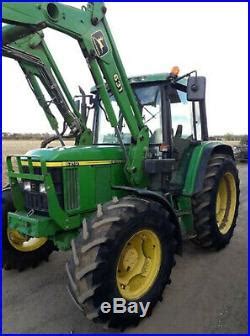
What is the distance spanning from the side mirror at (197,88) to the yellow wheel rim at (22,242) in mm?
2847

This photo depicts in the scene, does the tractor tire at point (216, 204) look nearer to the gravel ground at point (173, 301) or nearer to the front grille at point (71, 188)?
the gravel ground at point (173, 301)

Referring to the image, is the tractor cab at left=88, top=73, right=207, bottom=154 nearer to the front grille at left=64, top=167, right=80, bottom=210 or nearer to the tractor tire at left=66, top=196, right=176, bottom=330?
the front grille at left=64, top=167, right=80, bottom=210

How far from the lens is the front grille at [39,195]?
11.8 feet

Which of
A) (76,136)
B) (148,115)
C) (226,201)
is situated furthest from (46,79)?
(226,201)

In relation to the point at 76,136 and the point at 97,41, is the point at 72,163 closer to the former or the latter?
the point at 76,136

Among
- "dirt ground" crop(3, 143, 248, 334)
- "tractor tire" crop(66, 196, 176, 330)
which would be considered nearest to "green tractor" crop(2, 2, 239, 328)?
"tractor tire" crop(66, 196, 176, 330)

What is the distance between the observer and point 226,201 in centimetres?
553

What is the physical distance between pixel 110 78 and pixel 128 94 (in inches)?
13.0

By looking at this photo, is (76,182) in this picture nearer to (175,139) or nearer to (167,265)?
(167,265)

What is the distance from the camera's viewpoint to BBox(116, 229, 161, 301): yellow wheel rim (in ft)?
11.2

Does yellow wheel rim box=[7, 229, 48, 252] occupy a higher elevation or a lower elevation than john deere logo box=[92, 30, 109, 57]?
lower

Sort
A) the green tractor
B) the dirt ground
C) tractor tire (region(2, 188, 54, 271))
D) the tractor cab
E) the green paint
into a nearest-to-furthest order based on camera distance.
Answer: the green tractor
the dirt ground
the green paint
tractor tire (region(2, 188, 54, 271))
the tractor cab

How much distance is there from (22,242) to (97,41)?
2.79 metres

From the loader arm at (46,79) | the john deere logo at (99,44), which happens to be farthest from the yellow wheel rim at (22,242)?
the john deere logo at (99,44)
